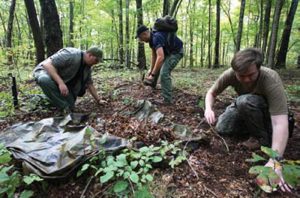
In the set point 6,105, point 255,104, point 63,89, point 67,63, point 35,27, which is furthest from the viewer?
point 35,27

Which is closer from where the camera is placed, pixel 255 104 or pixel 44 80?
pixel 255 104

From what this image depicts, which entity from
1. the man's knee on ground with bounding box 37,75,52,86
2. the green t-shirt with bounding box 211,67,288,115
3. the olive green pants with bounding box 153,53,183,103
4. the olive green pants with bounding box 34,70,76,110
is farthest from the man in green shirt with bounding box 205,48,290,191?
the man's knee on ground with bounding box 37,75,52,86

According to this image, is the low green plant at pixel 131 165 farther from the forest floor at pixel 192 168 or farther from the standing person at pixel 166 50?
the standing person at pixel 166 50

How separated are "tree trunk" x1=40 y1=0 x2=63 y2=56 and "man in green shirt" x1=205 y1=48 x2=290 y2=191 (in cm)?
492

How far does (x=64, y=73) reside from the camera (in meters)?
4.16

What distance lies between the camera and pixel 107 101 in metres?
4.80

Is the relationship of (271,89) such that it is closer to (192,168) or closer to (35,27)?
(192,168)

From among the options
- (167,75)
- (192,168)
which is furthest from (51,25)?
(192,168)

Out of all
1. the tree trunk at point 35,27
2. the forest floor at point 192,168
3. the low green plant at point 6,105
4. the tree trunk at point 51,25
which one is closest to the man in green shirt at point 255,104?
the forest floor at point 192,168

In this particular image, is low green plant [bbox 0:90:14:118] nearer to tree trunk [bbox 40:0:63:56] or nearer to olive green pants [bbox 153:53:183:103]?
tree trunk [bbox 40:0:63:56]

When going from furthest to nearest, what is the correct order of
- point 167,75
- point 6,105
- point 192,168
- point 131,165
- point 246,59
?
point 167,75 < point 6,105 < point 192,168 < point 246,59 < point 131,165

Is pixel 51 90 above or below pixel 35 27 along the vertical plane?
below

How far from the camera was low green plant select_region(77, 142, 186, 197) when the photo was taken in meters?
1.97

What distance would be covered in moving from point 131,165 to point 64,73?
103 inches
